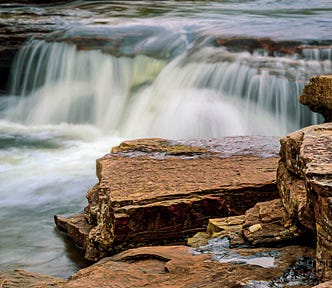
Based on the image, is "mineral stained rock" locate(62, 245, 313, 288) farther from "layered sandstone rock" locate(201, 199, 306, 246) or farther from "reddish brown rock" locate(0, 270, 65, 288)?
"reddish brown rock" locate(0, 270, 65, 288)

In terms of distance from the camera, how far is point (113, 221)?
3979 millimetres

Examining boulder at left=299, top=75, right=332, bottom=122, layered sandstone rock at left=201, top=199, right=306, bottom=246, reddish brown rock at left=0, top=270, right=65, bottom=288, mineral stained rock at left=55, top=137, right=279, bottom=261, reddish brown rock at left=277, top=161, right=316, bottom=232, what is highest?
boulder at left=299, top=75, right=332, bottom=122

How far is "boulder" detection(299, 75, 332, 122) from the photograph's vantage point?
4621mm

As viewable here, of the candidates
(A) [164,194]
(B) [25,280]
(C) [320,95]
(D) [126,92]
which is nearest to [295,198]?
(A) [164,194]

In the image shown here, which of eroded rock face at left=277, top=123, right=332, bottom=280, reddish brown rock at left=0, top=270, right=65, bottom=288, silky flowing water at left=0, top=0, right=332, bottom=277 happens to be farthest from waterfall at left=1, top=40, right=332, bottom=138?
eroded rock face at left=277, top=123, right=332, bottom=280

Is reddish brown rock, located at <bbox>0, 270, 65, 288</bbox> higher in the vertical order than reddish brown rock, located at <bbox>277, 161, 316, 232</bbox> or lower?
lower

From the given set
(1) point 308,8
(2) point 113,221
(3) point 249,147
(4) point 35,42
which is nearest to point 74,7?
(4) point 35,42

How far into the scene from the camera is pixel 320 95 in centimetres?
469

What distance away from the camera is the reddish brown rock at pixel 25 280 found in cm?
348

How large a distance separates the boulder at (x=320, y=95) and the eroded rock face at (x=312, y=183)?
1.29 meters

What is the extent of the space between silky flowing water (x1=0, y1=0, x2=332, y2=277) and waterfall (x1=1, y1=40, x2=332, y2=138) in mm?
20

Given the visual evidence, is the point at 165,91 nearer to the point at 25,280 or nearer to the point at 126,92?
the point at 126,92

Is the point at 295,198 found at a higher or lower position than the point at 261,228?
higher

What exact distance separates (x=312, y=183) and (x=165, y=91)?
7406 millimetres
